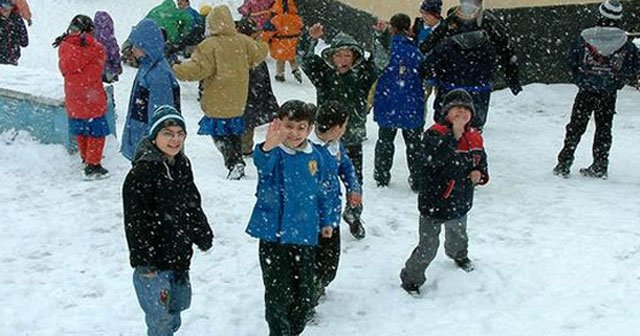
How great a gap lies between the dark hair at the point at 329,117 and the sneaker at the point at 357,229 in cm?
144

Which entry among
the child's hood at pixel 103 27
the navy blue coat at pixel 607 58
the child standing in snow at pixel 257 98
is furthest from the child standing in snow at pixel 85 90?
the navy blue coat at pixel 607 58

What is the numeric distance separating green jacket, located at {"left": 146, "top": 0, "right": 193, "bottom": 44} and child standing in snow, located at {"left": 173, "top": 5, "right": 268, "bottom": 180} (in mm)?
5192

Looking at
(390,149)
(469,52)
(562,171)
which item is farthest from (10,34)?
(562,171)

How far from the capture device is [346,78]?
24.3ft

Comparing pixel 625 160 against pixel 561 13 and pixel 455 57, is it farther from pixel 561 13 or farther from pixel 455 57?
pixel 561 13

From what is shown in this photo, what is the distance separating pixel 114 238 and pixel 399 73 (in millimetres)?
3046

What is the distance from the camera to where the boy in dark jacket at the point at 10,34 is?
12383 millimetres

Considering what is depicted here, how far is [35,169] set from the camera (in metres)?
8.92

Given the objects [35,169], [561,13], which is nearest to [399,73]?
[35,169]

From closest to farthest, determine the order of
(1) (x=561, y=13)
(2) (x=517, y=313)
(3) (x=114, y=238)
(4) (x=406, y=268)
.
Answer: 1. (2) (x=517, y=313)
2. (4) (x=406, y=268)
3. (3) (x=114, y=238)
4. (1) (x=561, y=13)

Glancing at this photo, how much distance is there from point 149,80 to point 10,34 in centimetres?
603

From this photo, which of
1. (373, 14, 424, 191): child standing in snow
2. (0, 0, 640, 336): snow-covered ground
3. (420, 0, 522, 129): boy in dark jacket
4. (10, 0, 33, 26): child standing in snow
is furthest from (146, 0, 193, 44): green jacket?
(420, 0, 522, 129): boy in dark jacket

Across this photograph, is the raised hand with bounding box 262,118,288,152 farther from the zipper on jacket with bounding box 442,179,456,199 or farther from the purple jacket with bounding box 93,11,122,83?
the purple jacket with bounding box 93,11,122,83

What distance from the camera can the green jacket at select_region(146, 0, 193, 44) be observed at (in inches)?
540
